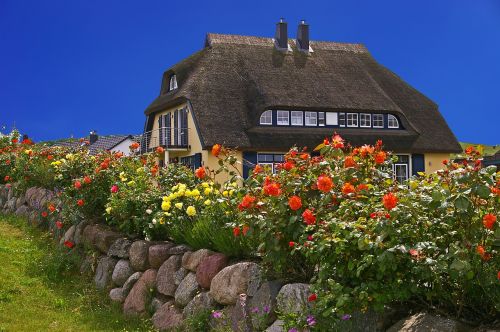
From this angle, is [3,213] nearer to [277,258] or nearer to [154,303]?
[154,303]

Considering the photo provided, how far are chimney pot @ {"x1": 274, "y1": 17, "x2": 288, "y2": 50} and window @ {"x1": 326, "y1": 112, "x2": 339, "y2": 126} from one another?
4.94 m

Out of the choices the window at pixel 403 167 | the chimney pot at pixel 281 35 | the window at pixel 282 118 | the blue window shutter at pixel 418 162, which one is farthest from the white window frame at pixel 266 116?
the blue window shutter at pixel 418 162

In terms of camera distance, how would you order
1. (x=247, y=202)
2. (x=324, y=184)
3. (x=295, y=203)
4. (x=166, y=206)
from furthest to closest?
(x=166, y=206)
(x=247, y=202)
(x=295, y=203)
(x=324, y=184)

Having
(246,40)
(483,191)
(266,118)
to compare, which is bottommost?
(483,191)

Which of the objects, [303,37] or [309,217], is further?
[303,37]

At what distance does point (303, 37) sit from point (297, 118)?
19.7ft

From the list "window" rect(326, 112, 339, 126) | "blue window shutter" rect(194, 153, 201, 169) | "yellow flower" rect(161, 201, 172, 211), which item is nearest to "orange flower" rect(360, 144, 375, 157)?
"yellow flower" rect(161, 201, 172, 211)

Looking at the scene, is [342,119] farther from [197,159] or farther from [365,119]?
[197,159]

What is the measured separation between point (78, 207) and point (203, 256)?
3604 mm

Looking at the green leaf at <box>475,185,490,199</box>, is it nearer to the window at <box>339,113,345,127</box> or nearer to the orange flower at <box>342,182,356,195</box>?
the orange flower at <box>342,182,356,195</box>

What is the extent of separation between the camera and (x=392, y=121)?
30.2 m

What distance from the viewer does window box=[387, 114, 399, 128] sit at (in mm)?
30062

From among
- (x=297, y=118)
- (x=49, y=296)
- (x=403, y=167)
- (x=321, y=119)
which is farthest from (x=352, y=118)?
(x=49, y=296)

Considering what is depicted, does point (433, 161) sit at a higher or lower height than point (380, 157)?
higher
